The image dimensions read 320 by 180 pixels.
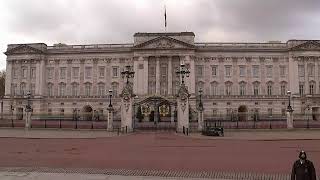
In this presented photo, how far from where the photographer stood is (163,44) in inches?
3497

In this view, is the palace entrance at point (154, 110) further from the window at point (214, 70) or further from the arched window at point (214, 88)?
the window at point (214, 70)

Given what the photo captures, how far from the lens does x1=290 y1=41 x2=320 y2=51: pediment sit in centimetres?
8838

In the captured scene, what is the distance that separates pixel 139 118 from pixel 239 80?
36020 millimetres

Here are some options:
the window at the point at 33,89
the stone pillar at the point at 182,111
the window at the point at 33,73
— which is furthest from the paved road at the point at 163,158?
the window at the point at 33,73

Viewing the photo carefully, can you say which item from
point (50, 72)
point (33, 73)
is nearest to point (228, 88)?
point (50, 72)

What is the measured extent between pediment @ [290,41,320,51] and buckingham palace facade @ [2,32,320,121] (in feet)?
0.72

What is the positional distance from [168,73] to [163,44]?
660 cm

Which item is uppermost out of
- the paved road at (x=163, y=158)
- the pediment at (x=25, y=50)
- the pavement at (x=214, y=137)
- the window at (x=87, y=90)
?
the pediment at (x=25, y=50)

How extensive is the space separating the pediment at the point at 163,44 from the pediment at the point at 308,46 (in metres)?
23.4

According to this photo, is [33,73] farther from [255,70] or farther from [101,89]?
[255,70]

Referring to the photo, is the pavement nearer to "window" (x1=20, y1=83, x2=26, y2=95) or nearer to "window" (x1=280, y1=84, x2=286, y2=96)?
"window" (x1=280, y1=84, x2=286, y2=96)

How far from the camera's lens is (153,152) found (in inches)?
938

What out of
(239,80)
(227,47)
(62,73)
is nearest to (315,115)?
(239,80)

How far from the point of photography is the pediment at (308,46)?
290 feet
